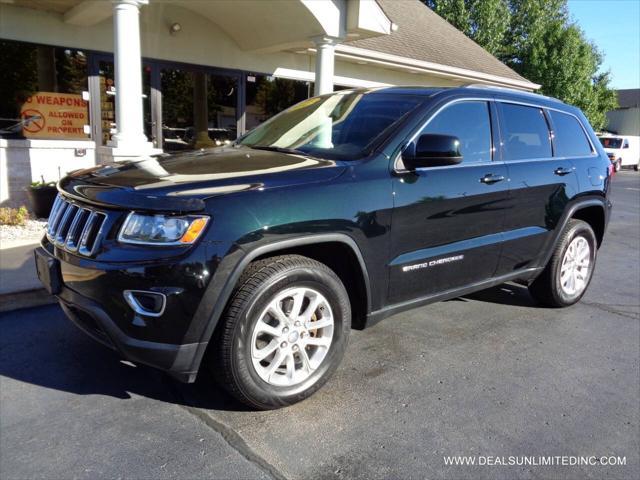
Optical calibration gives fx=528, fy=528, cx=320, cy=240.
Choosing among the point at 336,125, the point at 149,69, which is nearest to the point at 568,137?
the point at 336,125

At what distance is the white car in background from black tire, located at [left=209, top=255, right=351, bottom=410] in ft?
103

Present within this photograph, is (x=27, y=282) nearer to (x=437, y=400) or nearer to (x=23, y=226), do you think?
(x=23, y=226)

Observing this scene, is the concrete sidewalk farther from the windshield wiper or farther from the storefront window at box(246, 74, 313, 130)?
the storefront window at box(246, 74, 313, 130)

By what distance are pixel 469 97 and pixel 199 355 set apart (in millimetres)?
2610

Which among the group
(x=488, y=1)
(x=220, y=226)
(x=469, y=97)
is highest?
(x=488, y=1)

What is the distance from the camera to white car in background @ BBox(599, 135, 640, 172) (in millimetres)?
30570

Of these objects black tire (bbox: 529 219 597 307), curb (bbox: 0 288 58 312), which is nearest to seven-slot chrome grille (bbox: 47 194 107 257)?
curb (bbox: 0 288 58 312)

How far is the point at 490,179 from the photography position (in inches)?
149

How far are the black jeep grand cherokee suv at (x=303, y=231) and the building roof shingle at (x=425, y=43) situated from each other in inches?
356

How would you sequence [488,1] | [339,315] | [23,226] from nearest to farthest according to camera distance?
[339,315], [23,226], [488,1]

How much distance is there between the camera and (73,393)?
10.3 feet

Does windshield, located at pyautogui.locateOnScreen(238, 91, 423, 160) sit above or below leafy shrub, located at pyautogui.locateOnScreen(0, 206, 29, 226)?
above

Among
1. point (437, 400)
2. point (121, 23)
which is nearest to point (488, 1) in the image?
point (121, 23)

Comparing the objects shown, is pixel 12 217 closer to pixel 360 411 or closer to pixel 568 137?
pixel 360 411
